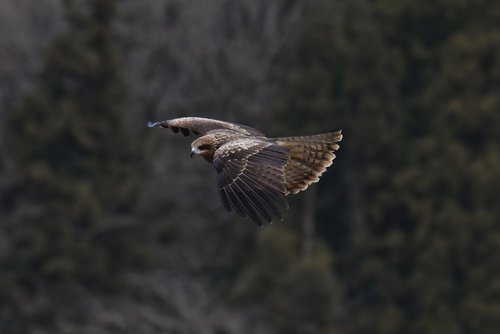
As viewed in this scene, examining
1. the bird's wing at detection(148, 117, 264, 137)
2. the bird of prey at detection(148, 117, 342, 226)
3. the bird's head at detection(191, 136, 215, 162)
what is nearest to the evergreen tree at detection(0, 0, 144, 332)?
the bird's wing at detection(148, 117, 264, 137)

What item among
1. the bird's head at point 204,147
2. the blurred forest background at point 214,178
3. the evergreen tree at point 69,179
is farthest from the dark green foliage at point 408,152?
the bird's head at point 204,147

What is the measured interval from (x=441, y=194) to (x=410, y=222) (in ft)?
3.79

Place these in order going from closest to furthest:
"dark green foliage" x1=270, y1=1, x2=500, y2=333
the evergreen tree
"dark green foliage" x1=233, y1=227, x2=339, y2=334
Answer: the evergreen tree, "dark green foliage" x1=233, y1=227, x2=339, y2=334, "dark green foliage" x1=270, y1=1, x2=500, y2=333

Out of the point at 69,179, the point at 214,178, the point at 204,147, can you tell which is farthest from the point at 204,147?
the point at 214,178

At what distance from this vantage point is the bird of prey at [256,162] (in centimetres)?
1344

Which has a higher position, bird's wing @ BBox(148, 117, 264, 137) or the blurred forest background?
the blurred forest background

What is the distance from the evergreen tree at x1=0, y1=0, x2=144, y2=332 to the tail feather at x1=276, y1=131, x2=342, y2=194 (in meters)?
14.7

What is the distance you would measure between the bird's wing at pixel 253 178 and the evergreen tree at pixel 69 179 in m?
15.6

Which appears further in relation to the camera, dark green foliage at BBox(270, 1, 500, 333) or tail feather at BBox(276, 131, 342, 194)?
dark green foliage at BBox(270, 1, 500, 333)

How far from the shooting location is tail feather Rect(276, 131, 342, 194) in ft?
48.8

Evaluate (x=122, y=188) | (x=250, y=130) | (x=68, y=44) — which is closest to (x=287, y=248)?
(x=122, y=188)

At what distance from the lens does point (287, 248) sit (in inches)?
1198

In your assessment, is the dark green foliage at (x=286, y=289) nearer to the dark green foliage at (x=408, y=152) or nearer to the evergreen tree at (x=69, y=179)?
the dark green foliage at (x=408, y=152)

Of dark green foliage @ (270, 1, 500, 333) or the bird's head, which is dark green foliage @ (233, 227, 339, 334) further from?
the bird's head
